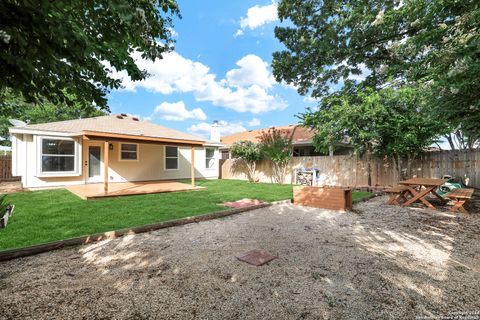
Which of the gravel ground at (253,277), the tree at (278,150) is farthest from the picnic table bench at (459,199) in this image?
the tree at (278,150)

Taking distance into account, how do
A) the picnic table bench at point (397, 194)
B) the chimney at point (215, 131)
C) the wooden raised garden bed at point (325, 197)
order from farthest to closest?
the chimney at point (215, 131) < the picnic table bench at point (397, 194) < the wooden raised garden bed at point (325, 197)

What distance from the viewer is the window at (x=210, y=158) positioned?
1541 centimetres

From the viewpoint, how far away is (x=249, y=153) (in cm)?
1339

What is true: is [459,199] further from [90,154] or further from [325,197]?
[90,154]

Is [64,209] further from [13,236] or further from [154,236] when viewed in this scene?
[154,236]

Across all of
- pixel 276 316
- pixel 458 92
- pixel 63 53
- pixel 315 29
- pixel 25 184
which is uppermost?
pixel 315 29

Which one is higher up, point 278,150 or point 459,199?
point 278,150

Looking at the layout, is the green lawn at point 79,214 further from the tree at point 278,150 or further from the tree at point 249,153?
the tree at point 249,153

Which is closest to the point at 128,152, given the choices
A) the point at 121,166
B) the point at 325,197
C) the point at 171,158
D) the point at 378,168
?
the point at 121,166

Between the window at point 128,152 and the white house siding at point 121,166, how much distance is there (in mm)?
185

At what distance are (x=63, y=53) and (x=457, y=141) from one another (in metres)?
23.9

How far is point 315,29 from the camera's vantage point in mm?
12508

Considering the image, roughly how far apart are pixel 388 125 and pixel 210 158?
10.6m

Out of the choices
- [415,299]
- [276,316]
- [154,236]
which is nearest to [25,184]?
[154,236]
